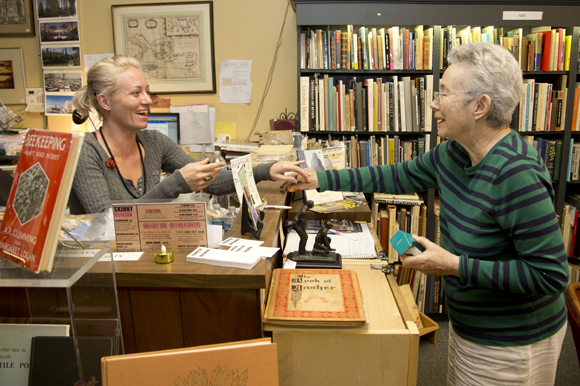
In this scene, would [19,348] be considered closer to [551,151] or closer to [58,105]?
[58,105]

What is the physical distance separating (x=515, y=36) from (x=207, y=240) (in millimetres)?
2689

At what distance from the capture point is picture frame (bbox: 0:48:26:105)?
3338mm

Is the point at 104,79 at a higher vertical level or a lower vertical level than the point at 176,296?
higher

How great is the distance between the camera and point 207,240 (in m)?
1.20

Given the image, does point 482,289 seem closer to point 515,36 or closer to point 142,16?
point 515,36

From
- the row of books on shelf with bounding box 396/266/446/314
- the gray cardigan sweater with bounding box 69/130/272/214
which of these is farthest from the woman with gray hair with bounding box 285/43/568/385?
the row of books on shelf with bounding box 396/266/446/314

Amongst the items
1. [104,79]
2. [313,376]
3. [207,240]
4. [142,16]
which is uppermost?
[142,16]

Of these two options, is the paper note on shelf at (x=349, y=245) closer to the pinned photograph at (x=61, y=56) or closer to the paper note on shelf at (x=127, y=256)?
the paper note on shelf at (x=127, y=256)

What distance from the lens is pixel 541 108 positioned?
2865 mm

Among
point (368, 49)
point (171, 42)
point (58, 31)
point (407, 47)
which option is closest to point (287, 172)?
point (368, 49)

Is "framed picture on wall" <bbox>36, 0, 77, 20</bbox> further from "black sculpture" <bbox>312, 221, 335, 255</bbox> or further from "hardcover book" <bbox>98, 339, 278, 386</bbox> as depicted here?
"hardcover book" <bbox>98, 339, 278, 386</bbox>

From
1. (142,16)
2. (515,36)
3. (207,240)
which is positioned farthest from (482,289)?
(142,16)

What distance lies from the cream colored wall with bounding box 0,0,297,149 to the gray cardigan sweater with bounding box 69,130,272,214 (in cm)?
136

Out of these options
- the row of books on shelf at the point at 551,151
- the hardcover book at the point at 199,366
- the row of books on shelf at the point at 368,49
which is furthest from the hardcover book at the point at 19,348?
the row of books on shelf at the point at 551,151
